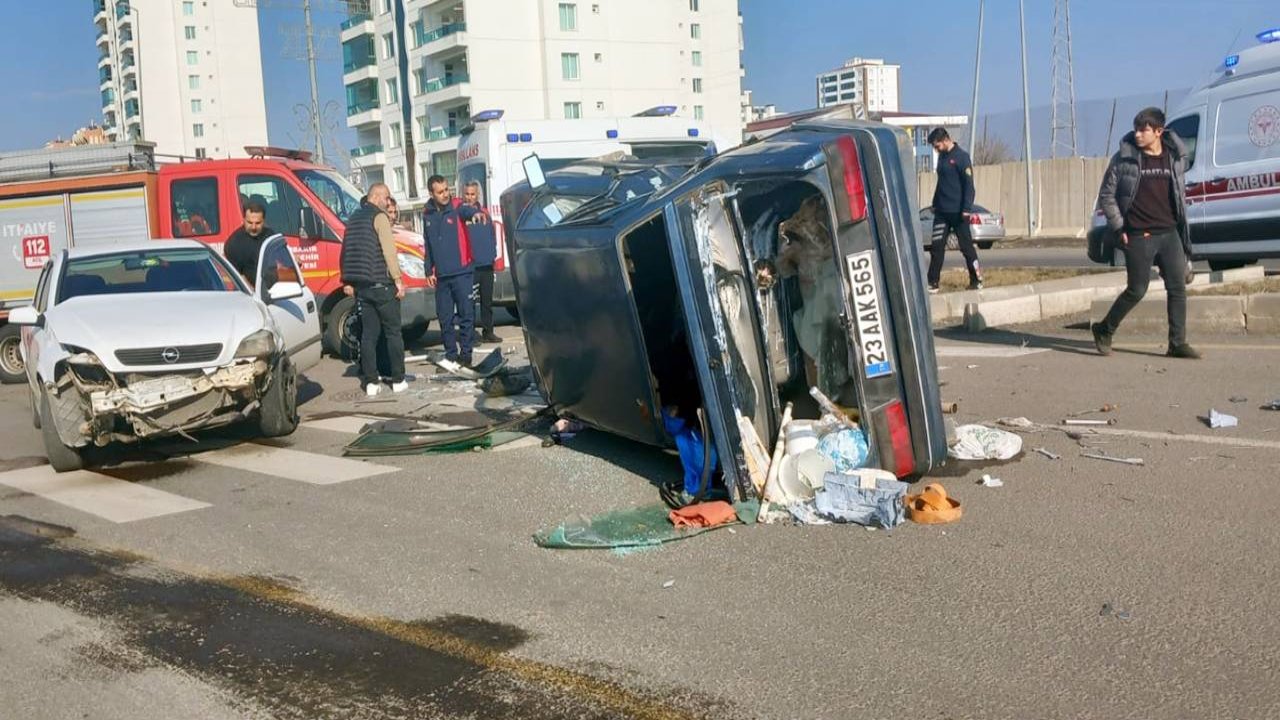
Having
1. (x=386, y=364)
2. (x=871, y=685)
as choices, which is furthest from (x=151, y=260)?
(x=871, y=685)

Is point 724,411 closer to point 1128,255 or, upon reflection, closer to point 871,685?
point 871,685

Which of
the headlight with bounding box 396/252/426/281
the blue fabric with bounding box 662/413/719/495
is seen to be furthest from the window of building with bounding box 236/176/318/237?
the blue fabric with bounding box 662/413/719/495

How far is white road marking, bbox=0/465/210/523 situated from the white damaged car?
0.75 ft

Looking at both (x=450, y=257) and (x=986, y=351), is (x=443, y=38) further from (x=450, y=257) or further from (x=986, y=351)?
(x=986, y=351)

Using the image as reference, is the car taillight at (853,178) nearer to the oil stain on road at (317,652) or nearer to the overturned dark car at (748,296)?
the overturned dark car at (748,296)

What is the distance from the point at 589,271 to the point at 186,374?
123 inches

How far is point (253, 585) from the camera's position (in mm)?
5191

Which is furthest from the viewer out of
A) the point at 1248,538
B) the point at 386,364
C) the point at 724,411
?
the point at 386,364

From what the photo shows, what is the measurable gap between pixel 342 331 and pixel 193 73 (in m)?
95.7

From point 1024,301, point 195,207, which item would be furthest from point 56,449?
point 1024,301

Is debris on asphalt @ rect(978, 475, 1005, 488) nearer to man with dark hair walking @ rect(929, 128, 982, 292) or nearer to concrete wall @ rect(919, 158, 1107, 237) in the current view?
man with dark hair walking @ rect(929, 128, 982, 292)

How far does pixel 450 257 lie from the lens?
37.4 feet

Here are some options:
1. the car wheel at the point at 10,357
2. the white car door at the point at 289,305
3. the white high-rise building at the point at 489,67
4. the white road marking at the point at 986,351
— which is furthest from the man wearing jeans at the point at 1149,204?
the white high-rise building at the point at 489,67

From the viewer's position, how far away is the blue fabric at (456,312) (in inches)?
452
